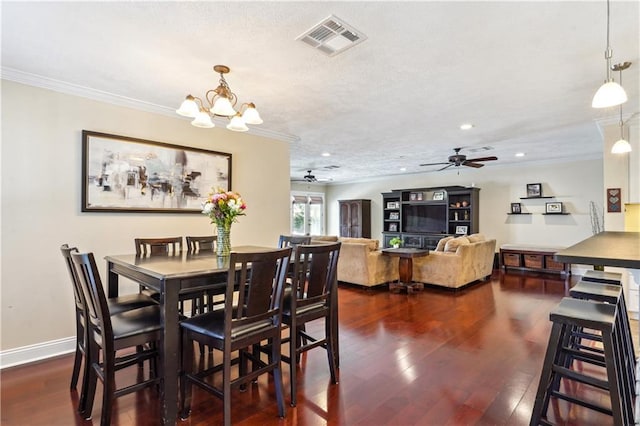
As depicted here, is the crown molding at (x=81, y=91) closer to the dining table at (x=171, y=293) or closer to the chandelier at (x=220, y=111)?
the chandelier at (x=220, y=111)

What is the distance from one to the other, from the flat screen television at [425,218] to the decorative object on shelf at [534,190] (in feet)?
6.18

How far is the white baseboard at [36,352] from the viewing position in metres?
2.71

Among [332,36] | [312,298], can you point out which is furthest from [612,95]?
[312,298]

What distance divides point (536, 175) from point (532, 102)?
465 cm

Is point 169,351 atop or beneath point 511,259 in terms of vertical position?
atop

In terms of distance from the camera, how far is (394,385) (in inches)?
93.1

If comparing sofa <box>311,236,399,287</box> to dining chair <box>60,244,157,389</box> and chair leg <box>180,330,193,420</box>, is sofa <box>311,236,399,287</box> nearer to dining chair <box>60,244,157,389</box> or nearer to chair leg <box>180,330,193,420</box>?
dining chair <box>60,244,157,389</box>

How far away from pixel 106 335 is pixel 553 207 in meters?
8.11

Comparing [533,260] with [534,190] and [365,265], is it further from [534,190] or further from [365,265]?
[365,265]

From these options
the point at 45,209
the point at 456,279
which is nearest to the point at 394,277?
the point at 456,279

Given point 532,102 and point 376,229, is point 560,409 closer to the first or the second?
point 532,102

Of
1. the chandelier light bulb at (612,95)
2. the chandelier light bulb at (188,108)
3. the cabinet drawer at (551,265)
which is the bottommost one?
the cabinet drawer at (551,265)

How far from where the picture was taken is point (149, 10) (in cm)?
189

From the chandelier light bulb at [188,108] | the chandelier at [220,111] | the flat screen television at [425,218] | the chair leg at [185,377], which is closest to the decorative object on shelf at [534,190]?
the flat screen television at [425,218]
